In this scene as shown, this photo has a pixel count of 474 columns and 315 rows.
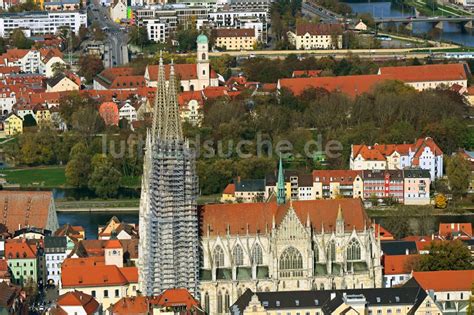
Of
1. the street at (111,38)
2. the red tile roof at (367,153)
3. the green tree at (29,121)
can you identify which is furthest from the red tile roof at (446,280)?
the street at (111,38)

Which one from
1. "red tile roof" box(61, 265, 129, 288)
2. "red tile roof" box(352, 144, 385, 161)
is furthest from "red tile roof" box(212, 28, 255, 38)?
"red tile roof" box(61, 265, 129, 288)

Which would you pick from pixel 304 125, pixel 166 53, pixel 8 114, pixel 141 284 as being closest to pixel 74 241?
pixel 141 284

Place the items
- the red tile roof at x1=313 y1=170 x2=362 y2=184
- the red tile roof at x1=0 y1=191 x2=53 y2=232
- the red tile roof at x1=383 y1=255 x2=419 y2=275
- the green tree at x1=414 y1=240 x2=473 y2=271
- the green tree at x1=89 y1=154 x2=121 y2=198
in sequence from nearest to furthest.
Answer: the green tree at x1=414 y1=240 x2=473 y2=271
the red tile roof at x1=383 y1=255 x2=419 y2=275
the red tile roof at x1=0 y1=191 x2=53 y2=232
the red tile roof at x1=313 y1=170 x2=362 y2=184
the green tree at x1=89 y1=154 x2=121 y2=198

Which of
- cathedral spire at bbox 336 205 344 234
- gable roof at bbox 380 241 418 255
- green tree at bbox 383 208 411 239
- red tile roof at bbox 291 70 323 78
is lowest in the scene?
green tree at bbox 383 208 411 239

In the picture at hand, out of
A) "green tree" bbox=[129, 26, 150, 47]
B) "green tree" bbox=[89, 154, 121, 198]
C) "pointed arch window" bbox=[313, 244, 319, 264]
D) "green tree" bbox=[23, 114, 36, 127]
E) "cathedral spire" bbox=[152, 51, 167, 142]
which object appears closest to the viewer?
"cathedral spire" bbox=[152, 51, 167, 142]

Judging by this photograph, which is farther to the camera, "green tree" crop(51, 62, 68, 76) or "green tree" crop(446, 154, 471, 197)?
"green tree" crop(51, 62, 68, 76)

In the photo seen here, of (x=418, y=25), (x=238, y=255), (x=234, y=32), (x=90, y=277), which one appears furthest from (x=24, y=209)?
(x=418, y=25)

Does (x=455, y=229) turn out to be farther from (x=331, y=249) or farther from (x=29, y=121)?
(x=29, y=121)

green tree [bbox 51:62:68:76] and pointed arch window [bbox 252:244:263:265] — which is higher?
green tree [bbox 51:62:68:76]

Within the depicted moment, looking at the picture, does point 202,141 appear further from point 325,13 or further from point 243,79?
point 325,13

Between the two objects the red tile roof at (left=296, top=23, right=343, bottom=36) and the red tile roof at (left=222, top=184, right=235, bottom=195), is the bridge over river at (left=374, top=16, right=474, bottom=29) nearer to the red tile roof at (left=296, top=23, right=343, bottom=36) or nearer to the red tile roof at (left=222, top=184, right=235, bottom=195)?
the red tile roof at (left=296, top=23, right=343, bottom=36)
